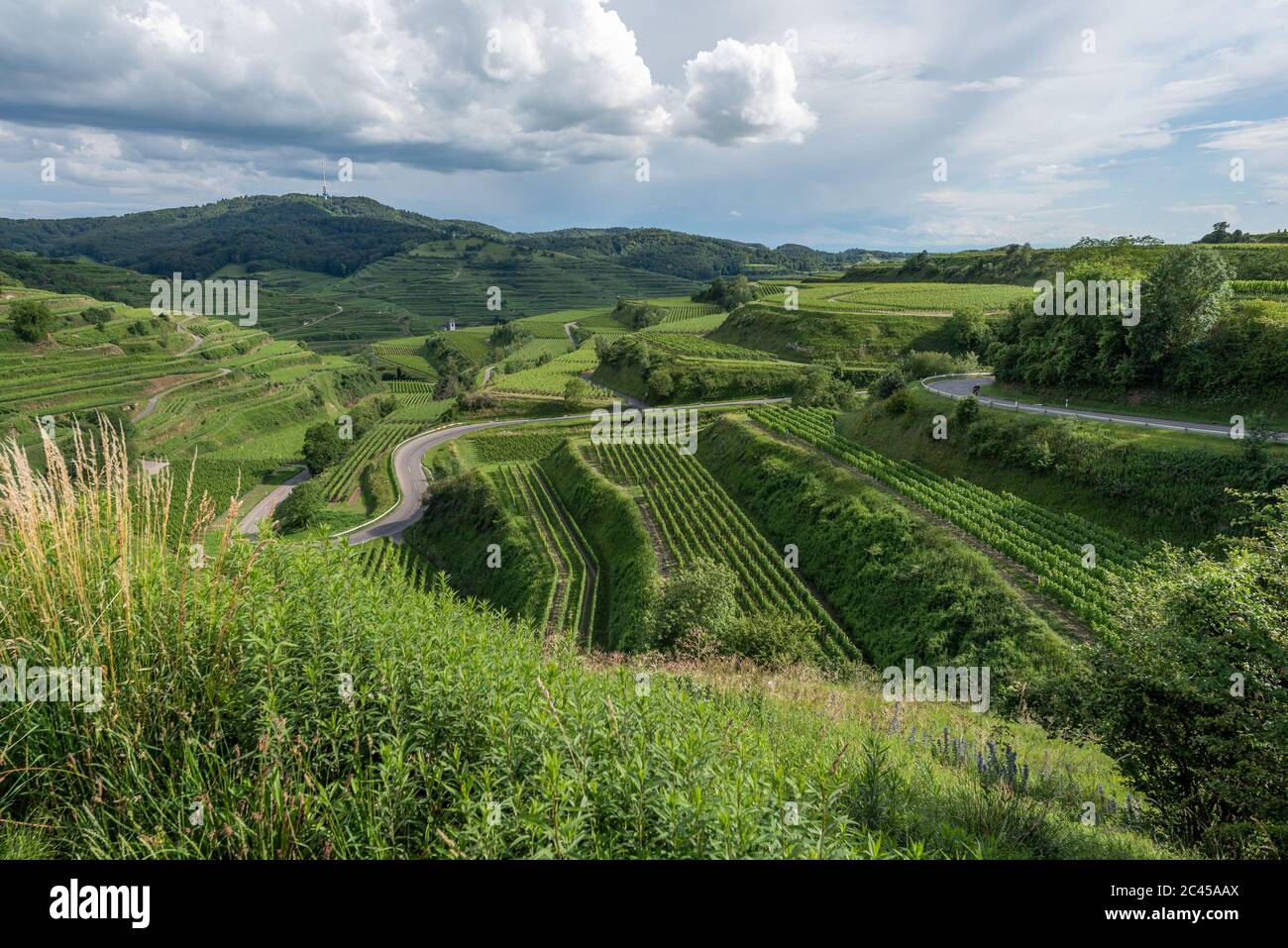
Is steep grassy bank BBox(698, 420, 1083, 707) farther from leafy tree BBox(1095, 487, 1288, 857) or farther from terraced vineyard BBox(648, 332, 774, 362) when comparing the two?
terraced vineyard BBox(648, 332, 774, 362)

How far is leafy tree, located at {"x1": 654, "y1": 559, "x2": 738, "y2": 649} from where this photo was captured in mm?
28812

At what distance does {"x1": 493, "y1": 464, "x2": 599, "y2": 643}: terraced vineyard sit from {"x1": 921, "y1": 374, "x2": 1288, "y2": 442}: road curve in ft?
101

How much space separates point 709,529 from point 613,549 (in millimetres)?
7390

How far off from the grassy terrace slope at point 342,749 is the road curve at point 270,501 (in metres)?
75.9

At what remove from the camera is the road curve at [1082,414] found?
105 ft

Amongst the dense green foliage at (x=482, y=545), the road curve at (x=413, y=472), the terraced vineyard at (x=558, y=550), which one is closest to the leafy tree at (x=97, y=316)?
the road curve at (x=413, y=472)

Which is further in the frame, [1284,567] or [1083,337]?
[1083,337]

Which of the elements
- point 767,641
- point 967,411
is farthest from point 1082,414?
point 767,641

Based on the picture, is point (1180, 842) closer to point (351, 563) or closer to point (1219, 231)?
point (351, 563)

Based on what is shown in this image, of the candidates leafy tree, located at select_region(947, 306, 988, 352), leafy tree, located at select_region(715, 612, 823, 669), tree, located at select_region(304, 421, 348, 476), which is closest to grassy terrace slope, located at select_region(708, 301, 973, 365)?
leafy tree, located at select_region(947, 306, 988, 352)
